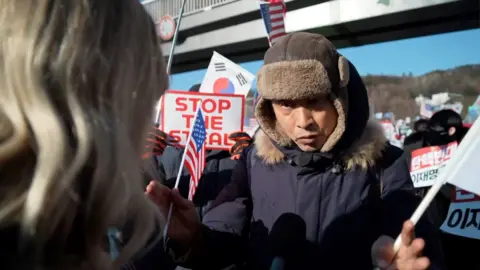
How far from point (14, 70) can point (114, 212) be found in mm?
279

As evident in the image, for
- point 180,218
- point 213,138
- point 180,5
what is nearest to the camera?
point 180,218

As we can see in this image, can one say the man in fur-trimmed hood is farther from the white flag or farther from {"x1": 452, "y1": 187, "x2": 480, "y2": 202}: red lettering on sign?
{"x1": 452, "y1": 187, "x2": 480, "y2": 202}: red lettering on sign

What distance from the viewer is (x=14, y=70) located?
31.1 inches

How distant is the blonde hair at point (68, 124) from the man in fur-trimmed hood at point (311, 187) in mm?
776

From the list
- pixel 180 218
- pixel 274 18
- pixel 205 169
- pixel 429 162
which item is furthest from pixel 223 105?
pixel 180 218

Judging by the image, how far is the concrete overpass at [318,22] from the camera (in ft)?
49.2

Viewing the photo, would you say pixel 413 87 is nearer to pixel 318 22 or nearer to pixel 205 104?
pixel 318 22

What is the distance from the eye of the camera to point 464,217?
11.8ft

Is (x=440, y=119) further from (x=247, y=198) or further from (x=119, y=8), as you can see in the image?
(x=119, y=8)

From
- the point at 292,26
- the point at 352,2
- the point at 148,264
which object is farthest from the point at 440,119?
the point at 292,26

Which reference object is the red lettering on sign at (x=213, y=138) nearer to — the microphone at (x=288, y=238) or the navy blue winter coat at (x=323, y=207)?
the navy blue winter coat at (x=323, y=207)

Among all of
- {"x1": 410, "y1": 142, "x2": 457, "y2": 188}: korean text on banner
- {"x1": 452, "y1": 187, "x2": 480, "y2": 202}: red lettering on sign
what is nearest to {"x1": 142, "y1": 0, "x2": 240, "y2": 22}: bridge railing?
{"x1": 410, "y1": 142, "x2": 457, "y2": 188}: korean text on banner

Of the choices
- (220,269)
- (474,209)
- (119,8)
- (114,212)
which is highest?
(119,8)

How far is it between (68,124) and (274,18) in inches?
197
